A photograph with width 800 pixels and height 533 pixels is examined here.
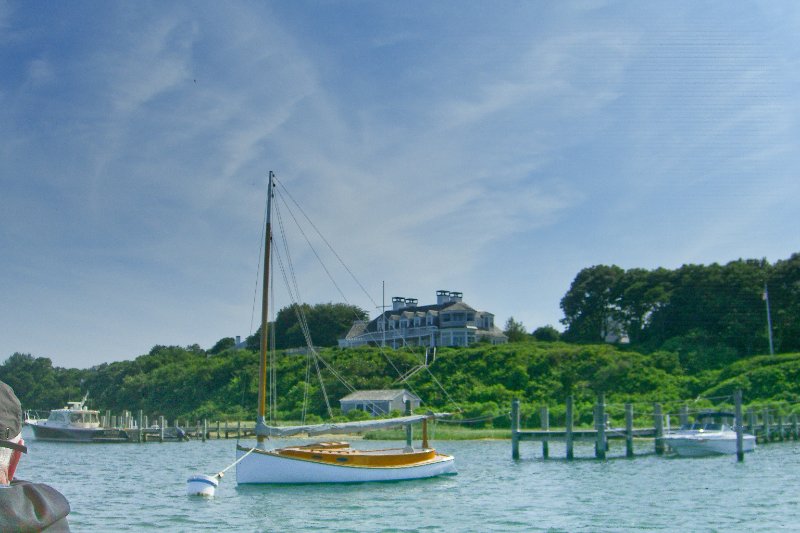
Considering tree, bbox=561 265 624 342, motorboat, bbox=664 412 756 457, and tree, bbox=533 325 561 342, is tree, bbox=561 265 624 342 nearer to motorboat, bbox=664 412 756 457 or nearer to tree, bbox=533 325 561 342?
tree, bbox=533 325 561 342

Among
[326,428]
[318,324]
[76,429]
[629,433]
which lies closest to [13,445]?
[326,428]

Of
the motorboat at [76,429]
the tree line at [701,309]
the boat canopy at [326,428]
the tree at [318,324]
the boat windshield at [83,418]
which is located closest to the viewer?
the boat canopy at [326,428]

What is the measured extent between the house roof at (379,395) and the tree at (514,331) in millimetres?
32150

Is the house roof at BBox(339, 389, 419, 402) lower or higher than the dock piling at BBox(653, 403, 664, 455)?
higher

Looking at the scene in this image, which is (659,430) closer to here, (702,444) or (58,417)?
→ (702,444)

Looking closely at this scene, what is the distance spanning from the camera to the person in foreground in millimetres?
2926

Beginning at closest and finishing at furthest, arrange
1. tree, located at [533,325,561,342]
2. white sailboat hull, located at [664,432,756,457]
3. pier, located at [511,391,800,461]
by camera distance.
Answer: pier, located at [511,391,800,461], white sailboat hull, located at [664,432,756,457], tree, located at [533,325,561,342]

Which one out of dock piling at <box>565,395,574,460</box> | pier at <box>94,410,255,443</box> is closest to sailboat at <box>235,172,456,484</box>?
Result: dock piling at <box>565,395,574,460</box>

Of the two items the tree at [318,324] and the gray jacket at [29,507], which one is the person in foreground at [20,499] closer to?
the gray jacket at [29,507]

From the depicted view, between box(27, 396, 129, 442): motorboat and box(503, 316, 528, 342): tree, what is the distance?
57.3m

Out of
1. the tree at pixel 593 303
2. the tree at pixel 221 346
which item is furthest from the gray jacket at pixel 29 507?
the tree at pixel 221 346

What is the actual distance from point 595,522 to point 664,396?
46.4 m

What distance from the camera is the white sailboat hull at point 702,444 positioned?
40.6 meters

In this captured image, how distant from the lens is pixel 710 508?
24.4 m
